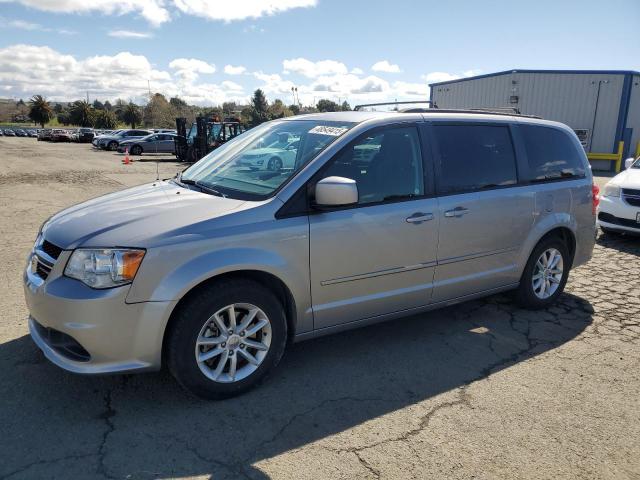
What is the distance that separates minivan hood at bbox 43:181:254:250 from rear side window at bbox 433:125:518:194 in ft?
5.67

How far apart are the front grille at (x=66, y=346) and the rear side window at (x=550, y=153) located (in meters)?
3.91

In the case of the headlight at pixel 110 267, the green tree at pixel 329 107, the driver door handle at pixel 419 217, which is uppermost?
the green tree at pixel 329 107

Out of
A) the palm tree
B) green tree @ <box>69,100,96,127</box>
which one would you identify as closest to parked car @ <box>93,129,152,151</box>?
green tree @ <box>69,100,96,127</box>

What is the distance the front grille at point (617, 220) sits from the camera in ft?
24.9

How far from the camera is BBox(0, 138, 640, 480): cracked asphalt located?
104 inches

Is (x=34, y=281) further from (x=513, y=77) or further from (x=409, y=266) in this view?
(x=513, y=77)

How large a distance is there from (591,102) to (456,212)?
22.1 m

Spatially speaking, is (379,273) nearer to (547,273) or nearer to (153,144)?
(547,273)

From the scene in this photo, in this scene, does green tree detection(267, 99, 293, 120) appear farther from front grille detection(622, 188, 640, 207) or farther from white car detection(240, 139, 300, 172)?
front grille detection(622, 188, 640, 207)

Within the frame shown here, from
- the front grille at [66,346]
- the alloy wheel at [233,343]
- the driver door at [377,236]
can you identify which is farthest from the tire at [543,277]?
the front grille at [66,346]

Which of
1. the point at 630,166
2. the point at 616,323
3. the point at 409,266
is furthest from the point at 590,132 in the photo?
the point at 409,266

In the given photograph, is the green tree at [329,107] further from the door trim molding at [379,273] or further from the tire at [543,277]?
the tire at [543,277]

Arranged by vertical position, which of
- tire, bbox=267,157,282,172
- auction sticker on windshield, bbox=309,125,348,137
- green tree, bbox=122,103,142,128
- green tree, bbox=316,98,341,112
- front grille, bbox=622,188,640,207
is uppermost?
green tree, bbox=122,103,142,128

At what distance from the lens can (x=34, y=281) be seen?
3.13 m
